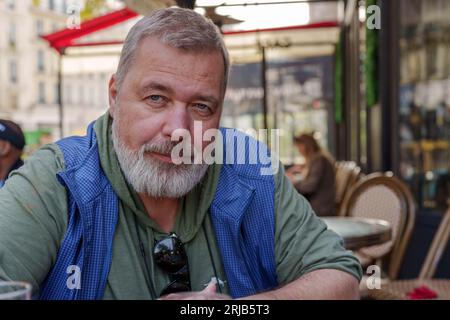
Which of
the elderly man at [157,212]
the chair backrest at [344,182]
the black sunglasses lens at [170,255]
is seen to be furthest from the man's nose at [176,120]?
the chair backrest at [344,182]

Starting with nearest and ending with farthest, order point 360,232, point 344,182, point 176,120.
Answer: point 176,120 < point 360,232 < point 344,182

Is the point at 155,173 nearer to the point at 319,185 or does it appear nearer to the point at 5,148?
the point at 5,148

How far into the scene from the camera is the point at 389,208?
409cm

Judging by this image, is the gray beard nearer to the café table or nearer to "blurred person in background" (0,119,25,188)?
the café table

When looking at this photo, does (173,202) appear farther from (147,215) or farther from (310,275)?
(310,275)

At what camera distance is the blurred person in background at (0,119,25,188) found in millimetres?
4031

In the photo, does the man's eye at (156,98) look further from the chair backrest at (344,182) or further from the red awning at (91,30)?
the chair backrest at (344,182)

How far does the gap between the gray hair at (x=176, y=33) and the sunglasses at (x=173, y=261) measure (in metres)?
0.38

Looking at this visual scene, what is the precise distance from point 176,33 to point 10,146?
302 cm

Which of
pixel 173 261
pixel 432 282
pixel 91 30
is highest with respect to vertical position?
pixel 91 30

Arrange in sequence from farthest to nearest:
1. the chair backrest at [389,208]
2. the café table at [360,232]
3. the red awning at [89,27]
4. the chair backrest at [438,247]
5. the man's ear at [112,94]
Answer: the red awning at [89,27], the chair backrest at [389,208], the chair backrest at [438,247], the café table at [360,232], the man's ear at [112,94]

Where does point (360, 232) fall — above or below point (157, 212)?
below

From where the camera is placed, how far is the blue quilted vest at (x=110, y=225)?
132 centimetres

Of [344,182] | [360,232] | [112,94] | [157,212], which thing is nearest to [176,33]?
[112,94]
